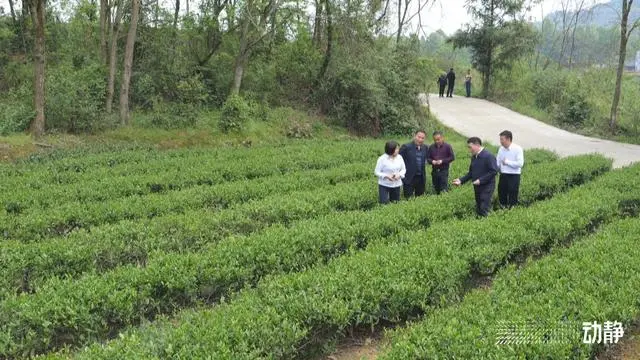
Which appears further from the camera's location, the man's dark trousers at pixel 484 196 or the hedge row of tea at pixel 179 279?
the man's dark trousers at pixel 484 196

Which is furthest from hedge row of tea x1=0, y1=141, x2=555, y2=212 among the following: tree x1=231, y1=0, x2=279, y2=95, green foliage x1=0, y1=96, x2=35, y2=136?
tree x1=231, y1=0, x2=279, y2=95

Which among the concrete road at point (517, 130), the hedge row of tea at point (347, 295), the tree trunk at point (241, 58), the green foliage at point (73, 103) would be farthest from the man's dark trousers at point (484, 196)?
the tree trunk at point (241, 58)

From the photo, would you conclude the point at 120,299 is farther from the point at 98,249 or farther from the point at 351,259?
the point at 351,259

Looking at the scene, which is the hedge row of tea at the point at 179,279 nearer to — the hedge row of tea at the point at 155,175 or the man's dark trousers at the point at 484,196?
the man's dark trousers at the point at 484,196

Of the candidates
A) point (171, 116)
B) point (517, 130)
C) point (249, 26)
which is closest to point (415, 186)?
point (171, 116)

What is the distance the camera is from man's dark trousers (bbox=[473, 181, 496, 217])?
350 inches

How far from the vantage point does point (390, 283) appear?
5.59m

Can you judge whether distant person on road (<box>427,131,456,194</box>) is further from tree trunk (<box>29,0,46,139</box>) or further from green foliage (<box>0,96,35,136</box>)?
green foliage (<box>0,96,35,136</box>)

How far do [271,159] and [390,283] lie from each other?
368 inches

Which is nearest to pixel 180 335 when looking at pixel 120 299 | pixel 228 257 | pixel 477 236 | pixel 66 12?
pixel 120 299

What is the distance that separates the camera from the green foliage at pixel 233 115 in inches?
749

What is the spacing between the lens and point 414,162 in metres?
10.1

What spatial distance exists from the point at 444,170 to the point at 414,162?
3.24ft

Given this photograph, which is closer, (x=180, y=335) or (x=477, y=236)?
(x=180, y=335)
